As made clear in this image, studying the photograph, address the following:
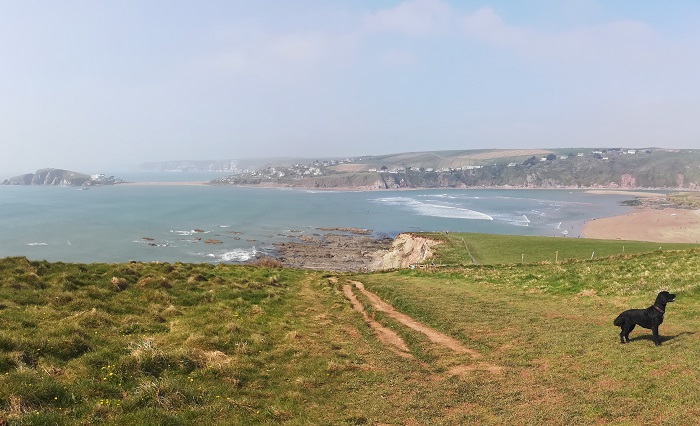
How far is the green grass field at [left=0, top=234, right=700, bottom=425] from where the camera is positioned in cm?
918

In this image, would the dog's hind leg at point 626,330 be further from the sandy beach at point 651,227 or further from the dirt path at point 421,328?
the sandy beach at point 651,227

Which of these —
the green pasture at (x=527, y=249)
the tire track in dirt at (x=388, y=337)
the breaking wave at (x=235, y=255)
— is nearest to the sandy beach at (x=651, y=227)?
the green pasture at (x=527, y=249)

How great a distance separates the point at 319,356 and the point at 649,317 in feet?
40.2

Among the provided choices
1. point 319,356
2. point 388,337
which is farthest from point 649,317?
point 319,356

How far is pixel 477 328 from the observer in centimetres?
1836

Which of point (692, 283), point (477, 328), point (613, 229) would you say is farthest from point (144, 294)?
point (613, 229)

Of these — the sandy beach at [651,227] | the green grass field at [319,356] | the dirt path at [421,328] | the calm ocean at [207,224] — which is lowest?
the sandy beach at [651,227]

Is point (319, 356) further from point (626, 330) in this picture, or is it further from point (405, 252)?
point (405, 252)

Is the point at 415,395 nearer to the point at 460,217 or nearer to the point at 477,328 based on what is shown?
the point at 477,328

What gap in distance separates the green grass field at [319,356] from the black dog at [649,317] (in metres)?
0.50

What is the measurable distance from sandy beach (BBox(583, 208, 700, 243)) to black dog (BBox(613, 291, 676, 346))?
10312 cm

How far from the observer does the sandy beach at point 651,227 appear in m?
100

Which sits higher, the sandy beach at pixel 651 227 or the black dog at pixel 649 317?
the black dog at pixel 649 317

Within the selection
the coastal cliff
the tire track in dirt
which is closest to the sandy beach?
the coastal cliff
